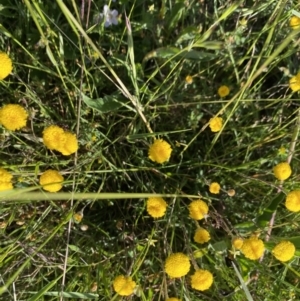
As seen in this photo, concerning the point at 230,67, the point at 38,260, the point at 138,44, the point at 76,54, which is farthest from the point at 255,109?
the point at 38,260

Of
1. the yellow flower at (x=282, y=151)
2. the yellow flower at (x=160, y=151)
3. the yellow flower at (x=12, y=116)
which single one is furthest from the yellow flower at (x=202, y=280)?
the yellow flower at (x=12, y=116)

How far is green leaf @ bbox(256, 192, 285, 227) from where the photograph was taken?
107 cm

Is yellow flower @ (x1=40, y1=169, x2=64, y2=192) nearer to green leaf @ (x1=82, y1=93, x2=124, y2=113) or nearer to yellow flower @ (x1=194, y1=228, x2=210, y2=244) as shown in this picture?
green leaf @ (x1=82, y1=93, x2=124, y2=113)

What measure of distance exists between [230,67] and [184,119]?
0.20 metres

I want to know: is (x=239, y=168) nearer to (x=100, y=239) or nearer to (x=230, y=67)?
(x=230, y=67)

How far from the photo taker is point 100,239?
1.22 m

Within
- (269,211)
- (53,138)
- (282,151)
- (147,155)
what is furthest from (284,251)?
(53,138)

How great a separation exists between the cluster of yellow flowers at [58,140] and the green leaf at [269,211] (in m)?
0.48

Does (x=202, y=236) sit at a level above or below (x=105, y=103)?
below

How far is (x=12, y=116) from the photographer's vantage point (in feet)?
2.87

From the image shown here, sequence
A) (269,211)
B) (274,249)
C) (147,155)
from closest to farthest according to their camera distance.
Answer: (274,249) < (269,211) < (147,155)

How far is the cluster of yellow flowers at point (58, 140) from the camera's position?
880 millimetres

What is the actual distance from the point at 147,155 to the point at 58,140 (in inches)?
13.8

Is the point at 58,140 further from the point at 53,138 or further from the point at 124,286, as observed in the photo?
the point at 124,286
